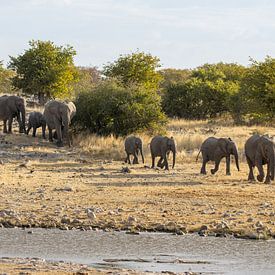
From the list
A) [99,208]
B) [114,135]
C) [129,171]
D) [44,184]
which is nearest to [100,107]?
[114,135]

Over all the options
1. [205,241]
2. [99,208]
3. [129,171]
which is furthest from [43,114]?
[205,241]

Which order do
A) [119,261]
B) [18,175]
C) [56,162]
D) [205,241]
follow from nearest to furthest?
[119,261] → [205,241] → [18,175] → [56,162]

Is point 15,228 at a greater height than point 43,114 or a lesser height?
lesser

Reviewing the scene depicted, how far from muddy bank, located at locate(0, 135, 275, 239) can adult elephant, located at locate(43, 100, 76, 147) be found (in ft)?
20.3

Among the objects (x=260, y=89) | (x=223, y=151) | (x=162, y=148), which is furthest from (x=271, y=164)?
(x=260, y=89)

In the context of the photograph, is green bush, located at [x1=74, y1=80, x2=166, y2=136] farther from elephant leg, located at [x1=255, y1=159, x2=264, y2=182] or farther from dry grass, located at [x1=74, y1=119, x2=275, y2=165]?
elephant leg, located at [x1=255, y1=159, x2=264, y2=182]

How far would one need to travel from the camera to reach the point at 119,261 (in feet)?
49.8

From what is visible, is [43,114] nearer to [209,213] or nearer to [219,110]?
[209,213]

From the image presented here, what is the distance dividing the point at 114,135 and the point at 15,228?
75.5 feet

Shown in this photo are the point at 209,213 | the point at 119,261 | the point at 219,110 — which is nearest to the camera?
the point at 119,261

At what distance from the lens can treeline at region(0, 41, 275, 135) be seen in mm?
41750

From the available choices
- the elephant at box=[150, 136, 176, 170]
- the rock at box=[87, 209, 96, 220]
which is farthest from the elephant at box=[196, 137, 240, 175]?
the rock at box=[87, 209, 96, 220]

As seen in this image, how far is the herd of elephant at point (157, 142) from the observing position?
91.5 feet

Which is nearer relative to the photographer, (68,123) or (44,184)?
(44,184)
